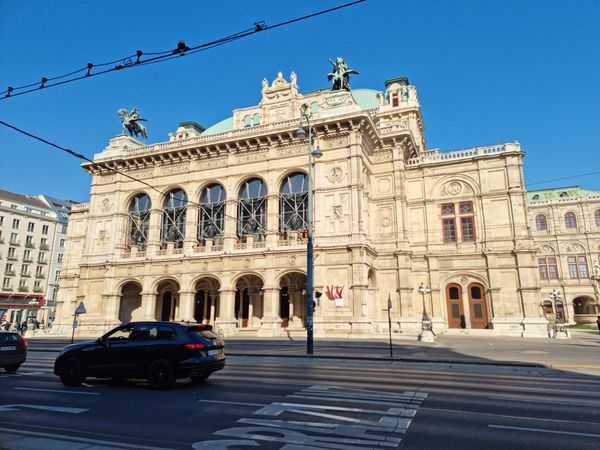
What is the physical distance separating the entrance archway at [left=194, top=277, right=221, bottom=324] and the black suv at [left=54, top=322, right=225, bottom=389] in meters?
28.0

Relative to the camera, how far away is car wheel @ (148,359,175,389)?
9.78 meters

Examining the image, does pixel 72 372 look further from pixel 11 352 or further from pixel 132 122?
pixel 132 122

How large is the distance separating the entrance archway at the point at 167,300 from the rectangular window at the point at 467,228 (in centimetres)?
2724

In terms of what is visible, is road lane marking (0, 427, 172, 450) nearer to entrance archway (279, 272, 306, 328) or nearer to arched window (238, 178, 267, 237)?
entrance archway (279, 272, 306, 328)

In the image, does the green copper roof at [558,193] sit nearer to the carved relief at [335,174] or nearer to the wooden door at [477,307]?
the wooden door at [477,307]

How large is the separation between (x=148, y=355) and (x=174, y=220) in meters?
30.0

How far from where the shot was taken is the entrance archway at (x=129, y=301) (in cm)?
4012

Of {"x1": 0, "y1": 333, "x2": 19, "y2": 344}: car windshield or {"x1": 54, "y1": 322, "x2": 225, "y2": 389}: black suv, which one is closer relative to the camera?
{"x1": 54, "y1": 322, "x2": 225, "y2": 389}: black suv

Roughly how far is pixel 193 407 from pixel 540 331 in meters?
31.9

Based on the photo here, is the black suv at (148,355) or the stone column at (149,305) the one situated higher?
the stone column at (149,305)

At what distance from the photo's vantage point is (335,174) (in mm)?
33406

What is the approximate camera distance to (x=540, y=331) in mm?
31484

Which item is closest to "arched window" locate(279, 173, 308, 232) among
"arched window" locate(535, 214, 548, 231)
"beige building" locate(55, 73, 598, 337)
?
"beige building" locate(55, 73, 598, 337)

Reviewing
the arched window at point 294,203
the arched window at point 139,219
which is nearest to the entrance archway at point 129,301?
the arched window at point 139,219
